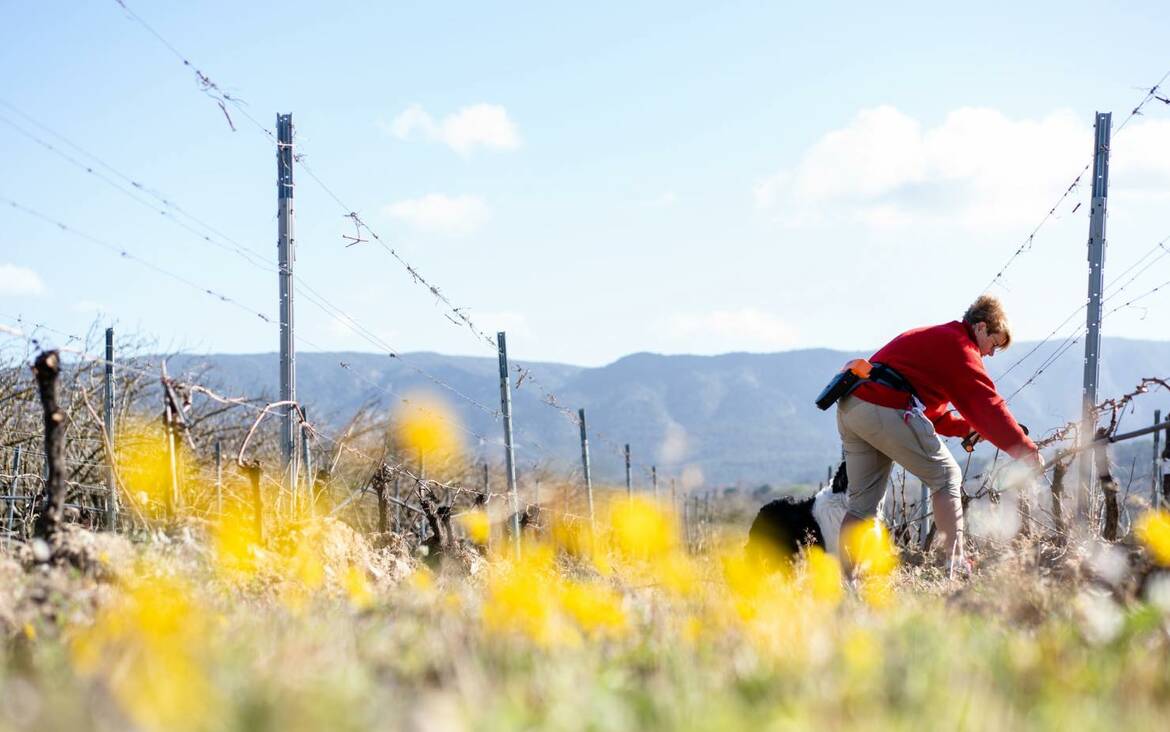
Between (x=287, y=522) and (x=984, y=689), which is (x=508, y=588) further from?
(x=287, y=522)

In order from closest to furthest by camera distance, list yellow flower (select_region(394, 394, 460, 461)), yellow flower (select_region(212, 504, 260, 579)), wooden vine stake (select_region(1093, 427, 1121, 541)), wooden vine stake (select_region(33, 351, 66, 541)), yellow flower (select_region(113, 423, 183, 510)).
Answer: wooden vine stake (select_region(33, 351, 66, 541)) → yellow flower (select_region(212, 504, 260, 579)) → wooden vine stake (select_region(1093, 427, 1121, 541)) → yellow flower (select_region(113, 423, 183, 510)) → yellow flower (select_region(394, 394, 460, 461))

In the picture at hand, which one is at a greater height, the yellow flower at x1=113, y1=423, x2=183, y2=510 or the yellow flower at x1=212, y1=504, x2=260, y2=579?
the yellow flower at x1=113, y1=423, x2=183, y2=510

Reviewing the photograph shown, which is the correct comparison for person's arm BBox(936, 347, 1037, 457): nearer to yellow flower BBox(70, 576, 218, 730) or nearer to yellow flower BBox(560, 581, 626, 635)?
yellow flower BBox(560, 581, 626, 635)

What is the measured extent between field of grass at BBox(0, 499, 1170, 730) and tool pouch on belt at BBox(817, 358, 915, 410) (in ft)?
6.62

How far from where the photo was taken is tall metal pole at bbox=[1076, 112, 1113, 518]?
1032cm

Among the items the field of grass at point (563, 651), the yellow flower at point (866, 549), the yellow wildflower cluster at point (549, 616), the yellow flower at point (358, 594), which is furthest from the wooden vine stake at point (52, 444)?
the yellow flower at point (866, 549)

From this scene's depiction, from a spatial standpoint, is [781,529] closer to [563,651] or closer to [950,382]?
[950,382]

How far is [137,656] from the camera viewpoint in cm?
289

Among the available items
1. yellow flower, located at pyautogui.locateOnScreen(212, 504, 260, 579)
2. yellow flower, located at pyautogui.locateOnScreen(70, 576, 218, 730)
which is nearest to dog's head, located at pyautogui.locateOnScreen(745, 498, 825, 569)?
yellow flower, located at pyautogui.locateOnScreen(212, 504, 260, 579)

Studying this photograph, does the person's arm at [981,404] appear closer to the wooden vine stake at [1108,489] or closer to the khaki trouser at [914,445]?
the khaki trouser at [914,445]

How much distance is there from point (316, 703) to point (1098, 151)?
1024 cm

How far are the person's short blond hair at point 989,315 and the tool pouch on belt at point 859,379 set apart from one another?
602 mm

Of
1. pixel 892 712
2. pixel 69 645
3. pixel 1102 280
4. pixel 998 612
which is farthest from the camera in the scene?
pixel 1102 280

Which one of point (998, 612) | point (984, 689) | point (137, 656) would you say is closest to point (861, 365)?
point (998, 612)
